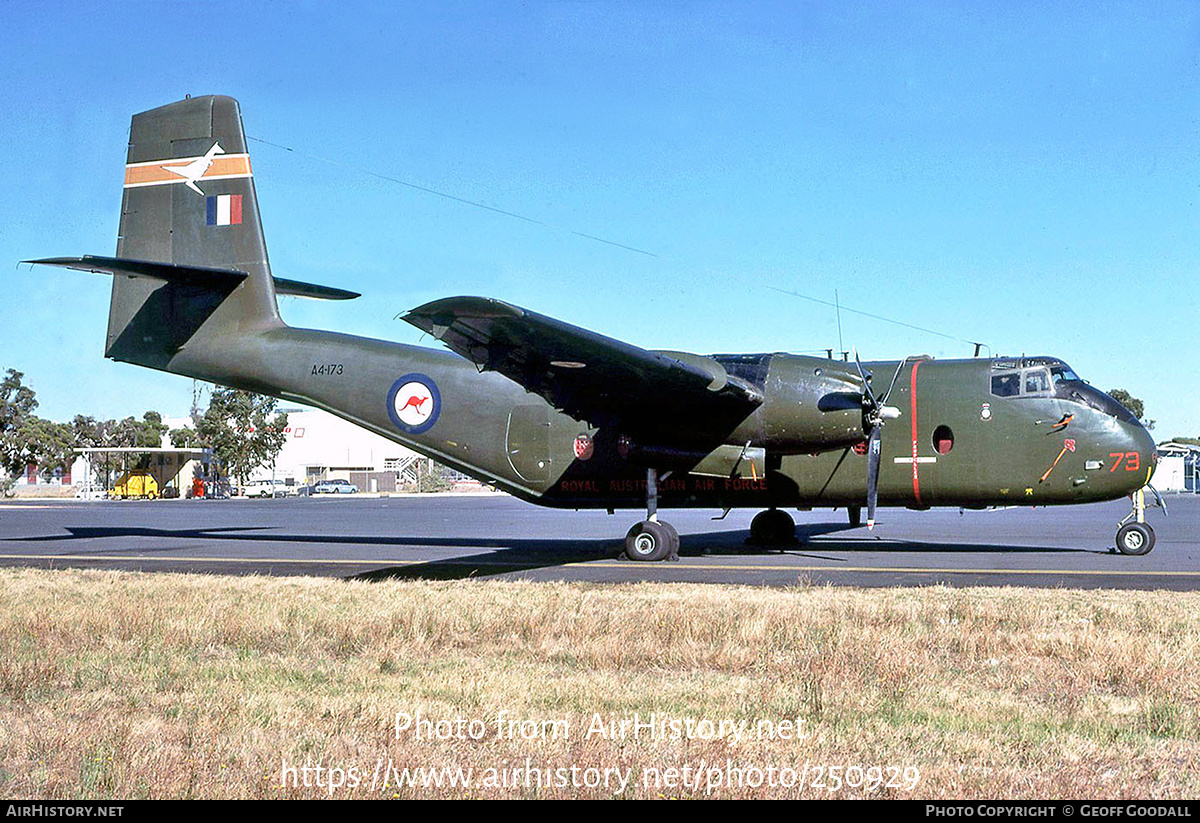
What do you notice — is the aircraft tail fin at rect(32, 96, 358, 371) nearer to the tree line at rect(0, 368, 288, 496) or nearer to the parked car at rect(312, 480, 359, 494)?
the tree line at rect(0, 368, 288, 496)

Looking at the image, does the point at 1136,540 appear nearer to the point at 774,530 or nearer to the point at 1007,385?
the point at 1007,385

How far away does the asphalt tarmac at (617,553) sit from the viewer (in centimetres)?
1527

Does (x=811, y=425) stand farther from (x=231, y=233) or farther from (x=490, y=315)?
(x=231, y=233)

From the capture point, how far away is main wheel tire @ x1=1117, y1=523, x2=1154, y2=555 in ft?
58.6

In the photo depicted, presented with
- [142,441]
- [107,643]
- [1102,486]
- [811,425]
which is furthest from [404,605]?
[142,441]

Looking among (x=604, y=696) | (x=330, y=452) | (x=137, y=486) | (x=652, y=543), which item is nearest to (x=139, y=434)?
(x=330, y=452)

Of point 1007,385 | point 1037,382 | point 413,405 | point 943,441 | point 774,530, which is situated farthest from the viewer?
point 774,530

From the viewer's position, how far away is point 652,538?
59.0 ft

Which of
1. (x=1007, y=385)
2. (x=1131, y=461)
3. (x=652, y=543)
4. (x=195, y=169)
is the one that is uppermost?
(x=195, y=169)

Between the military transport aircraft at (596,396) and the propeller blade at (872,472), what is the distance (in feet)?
0.12

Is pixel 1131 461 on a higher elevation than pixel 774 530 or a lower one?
higher

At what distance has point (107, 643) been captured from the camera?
9477 millimetres

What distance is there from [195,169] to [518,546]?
10.6m

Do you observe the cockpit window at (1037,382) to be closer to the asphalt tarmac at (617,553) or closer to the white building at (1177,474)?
the asphalt tarmac at (617,553)
